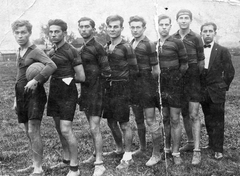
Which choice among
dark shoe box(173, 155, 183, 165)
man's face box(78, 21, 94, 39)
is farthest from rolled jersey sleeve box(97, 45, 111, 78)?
dark shoe box(173, 155, 183, 165)

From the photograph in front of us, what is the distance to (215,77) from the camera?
17.6ft

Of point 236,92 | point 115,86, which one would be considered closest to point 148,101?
point 115,86

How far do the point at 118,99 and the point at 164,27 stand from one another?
1370 millimetres

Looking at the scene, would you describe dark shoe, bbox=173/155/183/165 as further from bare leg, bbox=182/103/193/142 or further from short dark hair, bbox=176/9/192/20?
short dark hair, bbox=176/9/192/20

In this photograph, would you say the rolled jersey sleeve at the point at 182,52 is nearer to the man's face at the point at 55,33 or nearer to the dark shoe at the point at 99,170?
the man's face at the point at 55,33

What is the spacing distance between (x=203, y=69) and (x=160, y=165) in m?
1.78

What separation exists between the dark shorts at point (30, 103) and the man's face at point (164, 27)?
6.86 feet

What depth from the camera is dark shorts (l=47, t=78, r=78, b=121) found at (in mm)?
4555

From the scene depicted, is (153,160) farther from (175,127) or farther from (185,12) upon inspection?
(185,12)

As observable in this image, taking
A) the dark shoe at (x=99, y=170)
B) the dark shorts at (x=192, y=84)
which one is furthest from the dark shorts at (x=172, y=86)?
the dark shoe at (x=99, y=170)

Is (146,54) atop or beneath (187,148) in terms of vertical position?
atop

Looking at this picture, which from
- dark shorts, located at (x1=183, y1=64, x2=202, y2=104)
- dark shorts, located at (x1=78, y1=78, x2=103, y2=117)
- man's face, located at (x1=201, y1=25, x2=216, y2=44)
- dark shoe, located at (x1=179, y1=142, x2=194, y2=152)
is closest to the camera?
dark shorts, located at (x1=78, y1=78, x2=103, y2=117)

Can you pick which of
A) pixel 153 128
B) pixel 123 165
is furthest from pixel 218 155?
pixel 123 165

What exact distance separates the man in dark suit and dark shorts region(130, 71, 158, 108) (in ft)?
3.22
